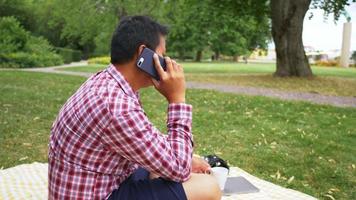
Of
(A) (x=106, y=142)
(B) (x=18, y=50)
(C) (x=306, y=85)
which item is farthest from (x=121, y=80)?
(B) (x=18, y=50)

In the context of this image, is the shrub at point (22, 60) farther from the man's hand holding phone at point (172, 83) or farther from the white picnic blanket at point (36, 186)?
the man's hand holding phone at point (172, 83)

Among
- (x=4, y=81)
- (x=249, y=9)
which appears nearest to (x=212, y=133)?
(x=4, y=81)

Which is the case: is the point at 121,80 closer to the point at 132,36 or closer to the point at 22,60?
the point at 132,36

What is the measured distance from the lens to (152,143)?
7.02 ft

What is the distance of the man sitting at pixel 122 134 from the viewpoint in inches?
83.5

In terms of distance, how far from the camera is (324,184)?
16.0 ft

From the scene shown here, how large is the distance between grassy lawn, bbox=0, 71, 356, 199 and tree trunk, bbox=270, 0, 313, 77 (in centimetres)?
678

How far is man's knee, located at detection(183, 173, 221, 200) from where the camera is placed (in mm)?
2447

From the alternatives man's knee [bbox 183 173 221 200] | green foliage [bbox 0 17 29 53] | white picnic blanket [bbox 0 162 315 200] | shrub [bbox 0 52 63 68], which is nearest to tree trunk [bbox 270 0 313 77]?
white picnic blanket [bbox 0 162 315 200]

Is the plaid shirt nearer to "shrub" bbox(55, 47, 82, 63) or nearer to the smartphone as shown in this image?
the smartphone

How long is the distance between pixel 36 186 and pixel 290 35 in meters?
14.1

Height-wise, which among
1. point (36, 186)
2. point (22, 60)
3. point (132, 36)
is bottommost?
point (22, 60)

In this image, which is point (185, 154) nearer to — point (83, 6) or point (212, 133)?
point (212, 133)

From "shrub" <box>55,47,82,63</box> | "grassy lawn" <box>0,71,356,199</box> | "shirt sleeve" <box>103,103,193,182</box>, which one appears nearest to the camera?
"shirt sleeve" <box>103,103,193,182</box>
